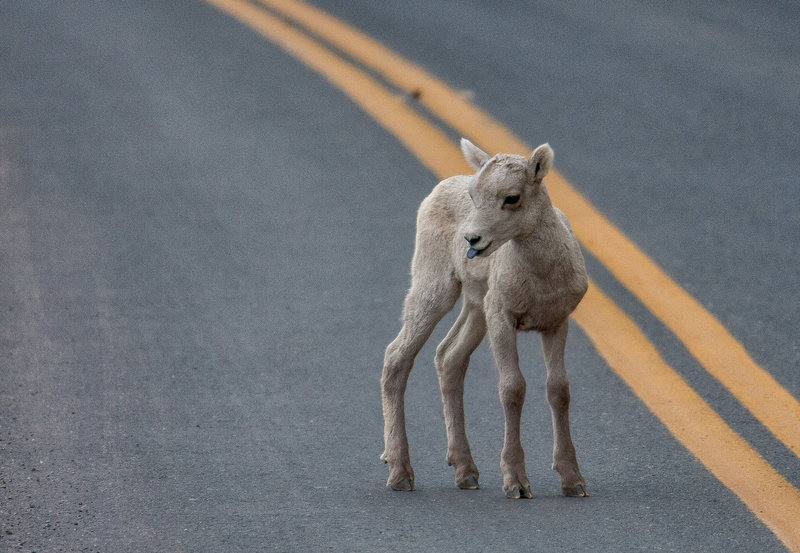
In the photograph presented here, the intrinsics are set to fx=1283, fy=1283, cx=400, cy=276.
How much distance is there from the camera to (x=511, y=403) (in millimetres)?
5543

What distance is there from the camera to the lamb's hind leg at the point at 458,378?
19.3 ft

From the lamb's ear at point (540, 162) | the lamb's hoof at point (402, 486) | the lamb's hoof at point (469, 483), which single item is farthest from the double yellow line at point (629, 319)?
the lamb's ear at point (540, 162)

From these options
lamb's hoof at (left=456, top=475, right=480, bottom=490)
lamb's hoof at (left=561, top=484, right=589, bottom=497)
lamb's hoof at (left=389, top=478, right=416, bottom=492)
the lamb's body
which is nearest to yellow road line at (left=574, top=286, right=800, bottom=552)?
lamb's hoof at (left=561, top=484, right=589, bottom=497)

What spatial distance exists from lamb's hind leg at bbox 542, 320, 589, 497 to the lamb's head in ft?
2.06

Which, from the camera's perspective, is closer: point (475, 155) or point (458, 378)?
point (475, 155)

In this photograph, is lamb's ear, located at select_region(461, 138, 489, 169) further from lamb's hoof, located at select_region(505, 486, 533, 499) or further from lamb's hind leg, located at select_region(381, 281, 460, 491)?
lamb's hoof, located at select_region(505, 486, 533, 499)

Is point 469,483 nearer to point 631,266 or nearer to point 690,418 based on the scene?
point 690,418

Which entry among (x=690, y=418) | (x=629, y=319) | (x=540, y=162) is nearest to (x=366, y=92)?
(x=629, y=319)

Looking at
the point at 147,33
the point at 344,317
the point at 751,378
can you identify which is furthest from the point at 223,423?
the point at 147,33

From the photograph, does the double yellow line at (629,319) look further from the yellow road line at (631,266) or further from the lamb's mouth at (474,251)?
the lamb's mouth at (474,251)

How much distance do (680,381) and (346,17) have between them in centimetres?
858

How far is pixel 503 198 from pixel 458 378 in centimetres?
126

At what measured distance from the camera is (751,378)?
7.06 m

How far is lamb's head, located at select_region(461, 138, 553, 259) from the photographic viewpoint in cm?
513
